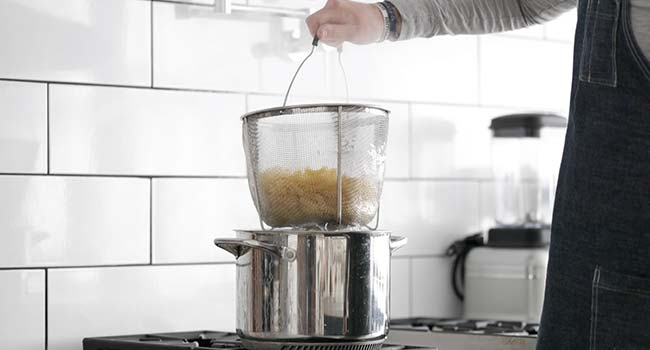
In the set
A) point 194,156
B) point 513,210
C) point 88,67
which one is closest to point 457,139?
point 513,210

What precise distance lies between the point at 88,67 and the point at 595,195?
0.75 meters

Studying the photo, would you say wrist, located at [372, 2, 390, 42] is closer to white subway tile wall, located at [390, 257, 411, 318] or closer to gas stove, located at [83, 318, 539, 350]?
gas stove, located at [83, 318, 539, 350]

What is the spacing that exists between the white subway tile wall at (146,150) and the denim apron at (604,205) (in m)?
0.62

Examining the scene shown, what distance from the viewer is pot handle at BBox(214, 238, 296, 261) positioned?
1138 mm

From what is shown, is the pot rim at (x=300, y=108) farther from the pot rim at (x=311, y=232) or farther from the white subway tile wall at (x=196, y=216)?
the white subway tile wall at (x=196, y=216)

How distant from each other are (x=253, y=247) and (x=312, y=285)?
8cm

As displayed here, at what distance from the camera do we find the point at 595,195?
3.45ft

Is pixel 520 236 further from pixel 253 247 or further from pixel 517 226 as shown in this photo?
pixel 253 247

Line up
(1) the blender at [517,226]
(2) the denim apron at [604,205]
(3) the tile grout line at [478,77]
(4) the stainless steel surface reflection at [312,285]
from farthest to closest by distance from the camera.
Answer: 1. (3) the tile grout line at [478,77]
2. (1) the blender at [517,226]
3. (4) the stainless steel surface reflection at [312,285]
4. (2) the denim apron at [604,205]

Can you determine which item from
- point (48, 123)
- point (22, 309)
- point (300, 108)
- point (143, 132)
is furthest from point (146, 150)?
point (300, 108)

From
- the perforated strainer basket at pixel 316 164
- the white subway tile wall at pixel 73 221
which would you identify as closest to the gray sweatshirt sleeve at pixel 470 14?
the perforated strainer basket at pixel 316 164

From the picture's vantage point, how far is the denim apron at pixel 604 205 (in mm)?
1023

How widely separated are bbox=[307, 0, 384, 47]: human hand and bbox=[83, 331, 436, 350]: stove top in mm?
390

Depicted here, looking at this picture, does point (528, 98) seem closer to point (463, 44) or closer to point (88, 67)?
point (463, 44)
